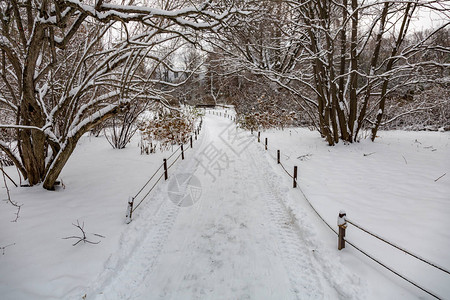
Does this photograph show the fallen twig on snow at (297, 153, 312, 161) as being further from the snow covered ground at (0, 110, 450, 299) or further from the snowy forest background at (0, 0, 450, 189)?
the snowy forest background at (0, 0, 450, 189)

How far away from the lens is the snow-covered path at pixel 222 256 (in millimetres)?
3348

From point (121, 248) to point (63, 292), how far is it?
44.2 inches

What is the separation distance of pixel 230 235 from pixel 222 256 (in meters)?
0.66

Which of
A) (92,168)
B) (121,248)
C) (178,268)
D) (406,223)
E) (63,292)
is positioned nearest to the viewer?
(63,292)

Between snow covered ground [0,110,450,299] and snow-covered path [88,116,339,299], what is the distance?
21 mm

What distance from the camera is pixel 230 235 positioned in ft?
15.4

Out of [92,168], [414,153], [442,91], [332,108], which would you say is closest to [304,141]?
[332,108]

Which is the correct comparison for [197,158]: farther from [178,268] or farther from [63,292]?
[63,292]

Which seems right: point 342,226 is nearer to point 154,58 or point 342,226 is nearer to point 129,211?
point 129,211

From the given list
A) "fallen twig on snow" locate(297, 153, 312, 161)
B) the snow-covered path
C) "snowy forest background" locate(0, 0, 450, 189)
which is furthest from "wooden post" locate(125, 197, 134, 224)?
"fallen twig on snow" locate(297, 153, 312, 161)

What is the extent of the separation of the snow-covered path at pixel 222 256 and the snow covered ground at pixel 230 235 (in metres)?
0.02

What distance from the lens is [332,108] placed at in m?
10.5

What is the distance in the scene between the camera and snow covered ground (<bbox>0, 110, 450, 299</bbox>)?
10.8ft

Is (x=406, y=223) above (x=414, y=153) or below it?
below
